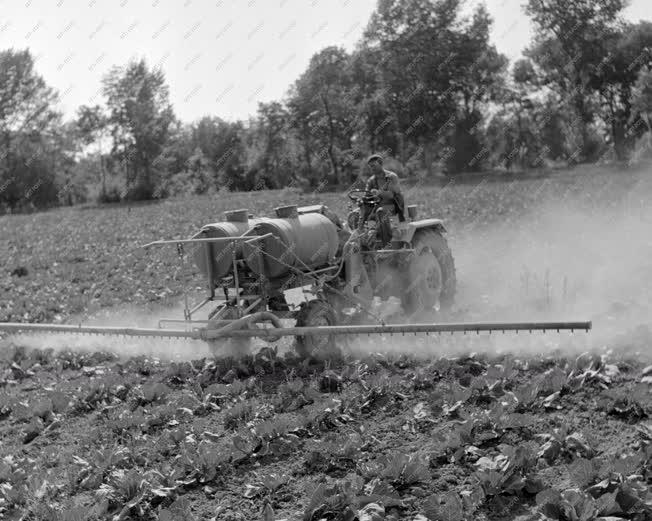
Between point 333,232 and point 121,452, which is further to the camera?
point 333,232

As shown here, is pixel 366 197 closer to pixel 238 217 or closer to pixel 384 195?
pixel 384 195

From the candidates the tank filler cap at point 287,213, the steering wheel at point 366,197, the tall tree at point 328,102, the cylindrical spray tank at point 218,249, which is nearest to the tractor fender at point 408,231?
the steering wheel at point 366,197

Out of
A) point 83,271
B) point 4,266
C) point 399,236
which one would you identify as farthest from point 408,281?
point 4,266

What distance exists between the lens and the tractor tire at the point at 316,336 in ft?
29.2

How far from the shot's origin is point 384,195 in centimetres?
1086

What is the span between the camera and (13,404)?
8172 millimetres

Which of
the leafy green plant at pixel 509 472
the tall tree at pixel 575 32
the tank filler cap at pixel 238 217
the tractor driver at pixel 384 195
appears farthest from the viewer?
the tall tree at pixel 575 32

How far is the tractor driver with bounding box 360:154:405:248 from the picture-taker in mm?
10734

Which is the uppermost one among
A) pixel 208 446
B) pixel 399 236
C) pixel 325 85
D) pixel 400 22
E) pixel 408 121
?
pixel 400 22

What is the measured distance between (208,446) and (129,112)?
68055 mm

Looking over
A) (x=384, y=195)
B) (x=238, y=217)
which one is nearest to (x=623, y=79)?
A: (x=384, y=195)

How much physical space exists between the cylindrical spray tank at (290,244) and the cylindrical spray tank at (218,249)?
6.8 inches

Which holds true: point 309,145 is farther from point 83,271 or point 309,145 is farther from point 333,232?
point 333,232

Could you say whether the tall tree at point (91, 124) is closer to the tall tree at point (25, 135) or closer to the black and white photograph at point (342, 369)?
the tall tree at point (25, 135)
